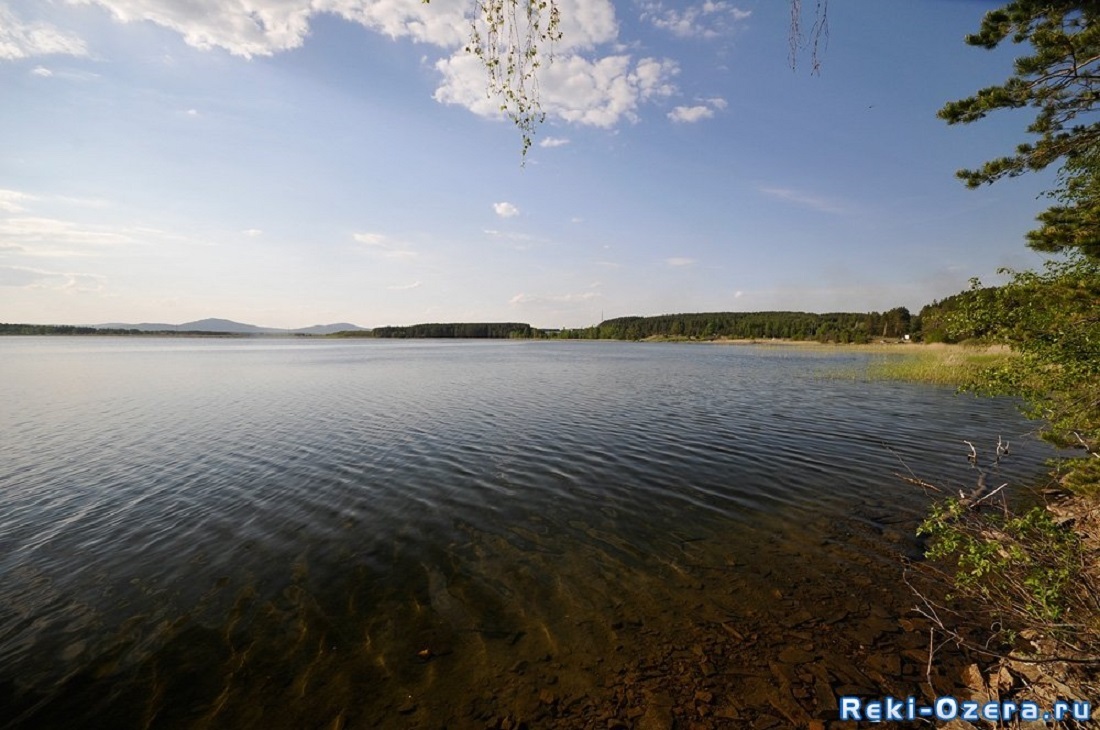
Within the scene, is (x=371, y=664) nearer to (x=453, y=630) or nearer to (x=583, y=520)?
(x=453, y=630)

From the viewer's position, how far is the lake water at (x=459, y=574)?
21.3 ft

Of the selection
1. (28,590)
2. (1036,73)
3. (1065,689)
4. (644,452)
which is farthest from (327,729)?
(1036,73)

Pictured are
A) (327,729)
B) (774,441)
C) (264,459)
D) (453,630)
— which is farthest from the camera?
(774,441)

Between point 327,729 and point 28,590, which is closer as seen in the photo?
point 327,729

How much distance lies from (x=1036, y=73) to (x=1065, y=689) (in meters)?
11.5

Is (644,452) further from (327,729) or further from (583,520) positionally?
(327,729)

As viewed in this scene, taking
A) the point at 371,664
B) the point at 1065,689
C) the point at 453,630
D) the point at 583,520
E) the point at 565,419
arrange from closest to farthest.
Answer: the point at 1065,689
the point at 371,664
the point at 453,630
the point at 583,520
the point at 565,419

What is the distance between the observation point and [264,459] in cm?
1803

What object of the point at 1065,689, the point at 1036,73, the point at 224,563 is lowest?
the point at 224,563

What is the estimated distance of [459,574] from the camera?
966 cm

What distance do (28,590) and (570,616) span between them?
11079 millimetres

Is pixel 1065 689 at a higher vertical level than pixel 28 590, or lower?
higher

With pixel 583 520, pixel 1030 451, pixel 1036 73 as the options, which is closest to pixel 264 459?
pixel 583 520

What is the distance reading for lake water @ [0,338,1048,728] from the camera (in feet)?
21.3
